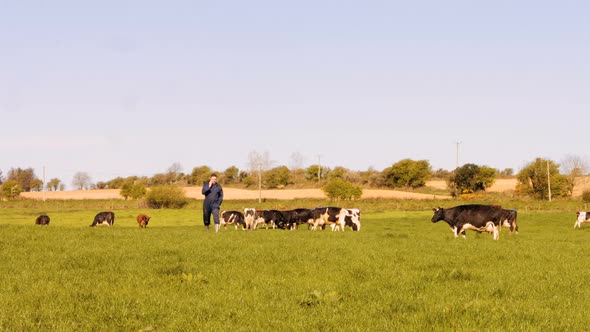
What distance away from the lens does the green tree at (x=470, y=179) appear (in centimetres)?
11462

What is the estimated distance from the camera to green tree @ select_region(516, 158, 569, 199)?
358ft

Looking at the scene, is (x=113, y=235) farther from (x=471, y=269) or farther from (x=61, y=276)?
(x=471, y=269)

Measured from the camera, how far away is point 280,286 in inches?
413

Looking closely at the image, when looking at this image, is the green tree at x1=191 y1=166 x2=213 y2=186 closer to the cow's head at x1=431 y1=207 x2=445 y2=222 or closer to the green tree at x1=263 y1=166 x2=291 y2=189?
the green tree at x1=263 y1=166 x2=291 y2=189

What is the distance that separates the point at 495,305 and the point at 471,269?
4022mm

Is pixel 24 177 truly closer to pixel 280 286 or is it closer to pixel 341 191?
pixel 341 191

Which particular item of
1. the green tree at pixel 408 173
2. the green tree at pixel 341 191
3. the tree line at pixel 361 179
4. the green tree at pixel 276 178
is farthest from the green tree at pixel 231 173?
the green tree at pixel 341 191

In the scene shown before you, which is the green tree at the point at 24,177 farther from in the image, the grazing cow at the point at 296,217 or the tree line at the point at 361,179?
the grazing cow at the point at 296,217

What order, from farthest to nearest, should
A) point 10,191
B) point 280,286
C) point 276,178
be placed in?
point 276,178 < point 10,191 < point 280,286

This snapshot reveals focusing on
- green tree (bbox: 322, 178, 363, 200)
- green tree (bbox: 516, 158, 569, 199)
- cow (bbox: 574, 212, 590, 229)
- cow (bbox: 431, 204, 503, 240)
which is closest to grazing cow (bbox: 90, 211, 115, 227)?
cow (bbox: 431, 204, 503, 240)

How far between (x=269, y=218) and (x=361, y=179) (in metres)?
119

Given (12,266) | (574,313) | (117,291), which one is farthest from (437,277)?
(12,266)

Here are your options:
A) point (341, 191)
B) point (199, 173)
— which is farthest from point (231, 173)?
point (341, 191)

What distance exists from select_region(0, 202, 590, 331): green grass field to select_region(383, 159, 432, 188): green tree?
123 m
